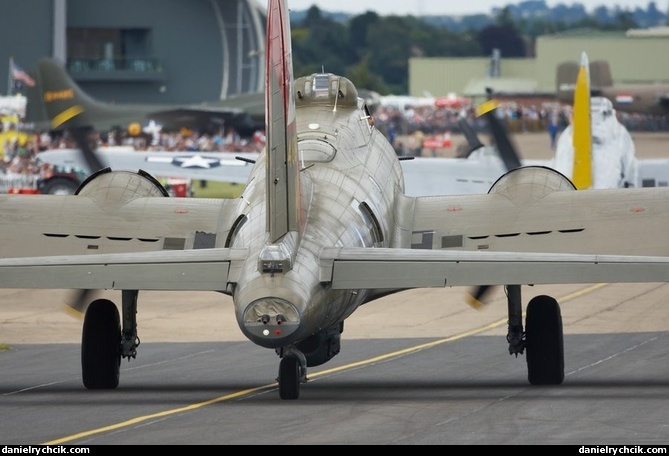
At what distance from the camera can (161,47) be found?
11606 cm

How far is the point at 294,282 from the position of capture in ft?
61.1

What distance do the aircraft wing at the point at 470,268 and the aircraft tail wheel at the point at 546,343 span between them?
127 inches

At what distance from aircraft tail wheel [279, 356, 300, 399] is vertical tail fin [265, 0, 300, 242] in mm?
1707

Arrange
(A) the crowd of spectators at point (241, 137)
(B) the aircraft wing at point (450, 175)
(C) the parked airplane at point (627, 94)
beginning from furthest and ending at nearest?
(C) the parked airplane at point (627, 94), (A) the crowd of spectators at point (241, 137), (B) the aircraft wing at point (450, 175)

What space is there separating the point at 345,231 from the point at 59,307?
17711 millimetres

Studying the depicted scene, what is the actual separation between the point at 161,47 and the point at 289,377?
9807 cm

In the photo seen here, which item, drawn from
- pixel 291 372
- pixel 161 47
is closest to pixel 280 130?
pixel 291 372

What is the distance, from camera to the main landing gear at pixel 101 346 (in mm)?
22250

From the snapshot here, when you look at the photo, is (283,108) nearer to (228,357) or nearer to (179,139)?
(228,357)

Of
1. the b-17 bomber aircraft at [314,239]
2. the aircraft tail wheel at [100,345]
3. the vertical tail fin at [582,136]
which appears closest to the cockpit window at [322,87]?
the b-17 bomber aircraft at [314,239]

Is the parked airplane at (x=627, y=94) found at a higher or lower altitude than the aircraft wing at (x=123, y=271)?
higher

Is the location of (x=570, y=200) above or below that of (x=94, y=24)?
below

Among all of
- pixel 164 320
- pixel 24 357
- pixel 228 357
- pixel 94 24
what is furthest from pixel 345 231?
pixel 94 24

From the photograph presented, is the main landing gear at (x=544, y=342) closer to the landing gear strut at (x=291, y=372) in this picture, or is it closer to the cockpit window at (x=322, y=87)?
the landing gear strut at (x=291, y=372)
